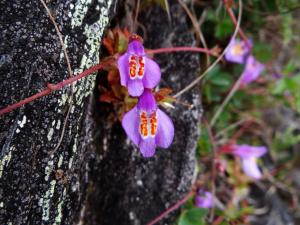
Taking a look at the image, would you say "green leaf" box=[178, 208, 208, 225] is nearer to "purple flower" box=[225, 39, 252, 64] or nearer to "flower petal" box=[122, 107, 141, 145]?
"flower petal" box=[122, 107, 141, 145]

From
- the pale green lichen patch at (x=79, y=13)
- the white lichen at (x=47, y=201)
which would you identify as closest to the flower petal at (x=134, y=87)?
the pale green lichen patch at (x=79, y=13)

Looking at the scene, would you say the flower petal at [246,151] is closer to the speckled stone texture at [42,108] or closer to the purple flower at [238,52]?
the purple flower at [238,52]

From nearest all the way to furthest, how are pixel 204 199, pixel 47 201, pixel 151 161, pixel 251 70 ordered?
pixel 47 201 < pixel 151 161 < pixel 204 199 < pixel 251 70

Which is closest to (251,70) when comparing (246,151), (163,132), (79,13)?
(246,151)

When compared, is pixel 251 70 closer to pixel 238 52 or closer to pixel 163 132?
pixel 238 52

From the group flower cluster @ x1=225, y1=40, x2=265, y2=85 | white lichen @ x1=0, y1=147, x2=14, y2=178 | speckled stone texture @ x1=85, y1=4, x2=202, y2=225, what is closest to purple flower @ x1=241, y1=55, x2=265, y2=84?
flower cluster @ x1=225, y1=40, x2=265, y2=85

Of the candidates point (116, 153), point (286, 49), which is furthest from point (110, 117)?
point (286, 49)

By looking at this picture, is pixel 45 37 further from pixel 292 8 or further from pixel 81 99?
pixel 292 8
